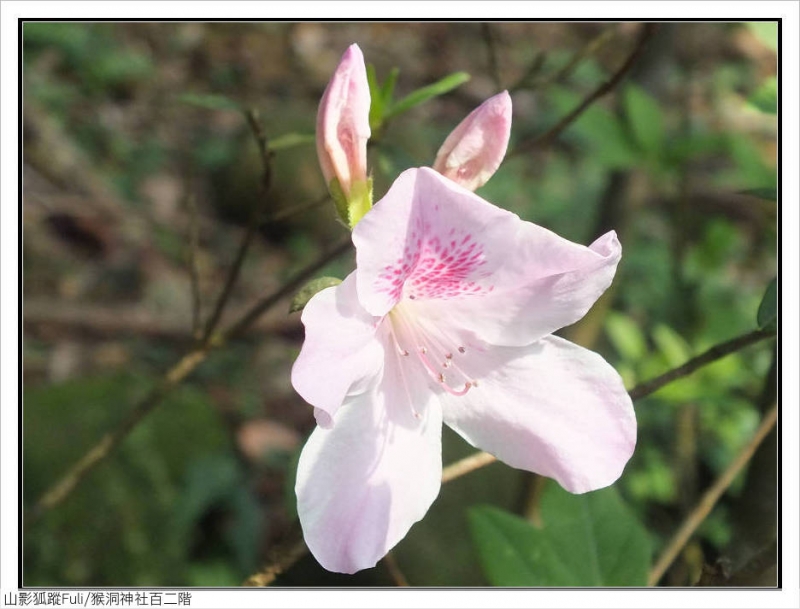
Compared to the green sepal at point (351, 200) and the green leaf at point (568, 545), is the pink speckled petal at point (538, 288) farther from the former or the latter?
the green leaf at point (568, 545)

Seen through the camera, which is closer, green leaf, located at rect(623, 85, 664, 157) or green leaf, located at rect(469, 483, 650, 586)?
→ green leaf, located at rect(469, 483, 650, 586)

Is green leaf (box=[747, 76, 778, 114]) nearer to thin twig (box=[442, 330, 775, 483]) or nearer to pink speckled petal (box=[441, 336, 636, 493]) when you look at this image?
thin twig (box=[442, 330, 775, 483])

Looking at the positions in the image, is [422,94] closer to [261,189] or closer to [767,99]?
[261,189]

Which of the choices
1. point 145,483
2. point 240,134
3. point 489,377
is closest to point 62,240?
point 240,134

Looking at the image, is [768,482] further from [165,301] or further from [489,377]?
[165,301]

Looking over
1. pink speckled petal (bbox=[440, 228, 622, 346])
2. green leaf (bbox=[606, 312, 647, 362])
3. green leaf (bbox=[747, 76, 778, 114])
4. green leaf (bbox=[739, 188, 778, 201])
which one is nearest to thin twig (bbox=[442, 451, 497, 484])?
pink speckled petal (bbox=[440, 228, 622, 346])

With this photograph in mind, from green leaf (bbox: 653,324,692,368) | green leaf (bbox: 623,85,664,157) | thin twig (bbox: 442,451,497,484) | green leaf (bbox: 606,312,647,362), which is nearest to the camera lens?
thin twig (bbox: 442,451,497,484)

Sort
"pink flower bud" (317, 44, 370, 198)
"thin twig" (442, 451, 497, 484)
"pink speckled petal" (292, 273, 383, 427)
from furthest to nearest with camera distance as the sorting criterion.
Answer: "thin twig" (442, 451, 497, 484), "pink flower bud" (317, 44, 370, 198), "pink speckled petal" (292, 273, 383, 427)

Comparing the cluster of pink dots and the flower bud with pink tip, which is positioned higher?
the flower bud with pink tip
